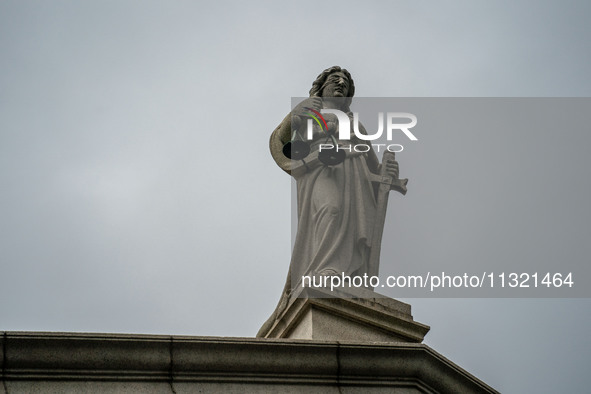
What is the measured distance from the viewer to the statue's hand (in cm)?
1154

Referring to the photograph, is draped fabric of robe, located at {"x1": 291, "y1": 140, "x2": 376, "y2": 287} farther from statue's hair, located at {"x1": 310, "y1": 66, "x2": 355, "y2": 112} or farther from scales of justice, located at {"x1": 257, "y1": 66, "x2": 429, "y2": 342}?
statue's hair, located at {"x1": 310, "y1": 66, "x2": 355, "y2": 112}

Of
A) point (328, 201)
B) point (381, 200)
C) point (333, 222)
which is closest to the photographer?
point (333, 222)

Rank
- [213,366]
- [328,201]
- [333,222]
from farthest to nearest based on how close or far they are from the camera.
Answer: [328,201] < [333,222] < [213,366]

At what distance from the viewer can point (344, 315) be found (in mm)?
9414

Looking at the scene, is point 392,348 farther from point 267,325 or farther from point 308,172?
point 308,172

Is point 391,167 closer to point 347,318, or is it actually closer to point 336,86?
point 336,86

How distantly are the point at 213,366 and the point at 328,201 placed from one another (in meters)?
3.45

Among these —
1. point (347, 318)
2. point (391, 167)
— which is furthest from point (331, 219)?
point (347, 318)

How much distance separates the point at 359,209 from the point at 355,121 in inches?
63.4

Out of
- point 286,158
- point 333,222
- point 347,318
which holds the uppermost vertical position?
point 286,158

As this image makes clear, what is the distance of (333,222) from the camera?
10602mm

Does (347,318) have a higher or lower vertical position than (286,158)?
lower

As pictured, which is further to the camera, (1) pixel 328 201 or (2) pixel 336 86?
(2) pixel 336 86

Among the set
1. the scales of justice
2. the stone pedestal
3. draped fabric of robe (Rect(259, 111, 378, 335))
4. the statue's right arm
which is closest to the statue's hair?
the scales of justice
